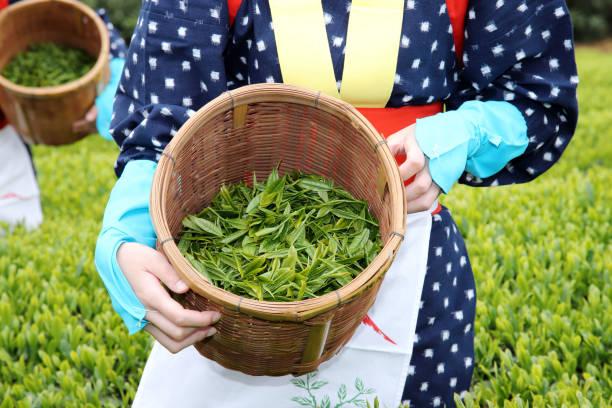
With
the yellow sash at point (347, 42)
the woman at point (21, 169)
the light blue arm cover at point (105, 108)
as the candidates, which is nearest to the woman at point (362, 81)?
the yellow sash at point (347, 42)

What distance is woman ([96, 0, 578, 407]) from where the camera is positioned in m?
1.36

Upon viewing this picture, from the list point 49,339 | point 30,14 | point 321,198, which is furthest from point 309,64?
point 30,14

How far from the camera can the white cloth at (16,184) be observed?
3701 millimetres

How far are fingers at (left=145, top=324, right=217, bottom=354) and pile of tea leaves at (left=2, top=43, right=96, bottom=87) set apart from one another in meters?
2.98

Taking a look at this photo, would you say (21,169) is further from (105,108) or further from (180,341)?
(180,341)

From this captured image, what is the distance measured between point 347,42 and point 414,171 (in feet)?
1.10

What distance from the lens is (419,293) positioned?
161 centimetres

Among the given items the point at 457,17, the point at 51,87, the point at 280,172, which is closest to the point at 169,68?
the point at 280,172

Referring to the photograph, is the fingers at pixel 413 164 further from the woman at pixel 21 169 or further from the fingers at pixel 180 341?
the woman at pixel 21 169

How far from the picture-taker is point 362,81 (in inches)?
55.9

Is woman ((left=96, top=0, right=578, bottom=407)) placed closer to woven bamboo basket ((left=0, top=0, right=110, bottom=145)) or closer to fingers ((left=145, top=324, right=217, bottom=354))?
fingers ((left=145, top=324, right=217, bottom=354))

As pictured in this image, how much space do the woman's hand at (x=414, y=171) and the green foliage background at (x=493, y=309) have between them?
28.8 inches

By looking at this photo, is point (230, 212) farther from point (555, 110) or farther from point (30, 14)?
point (30, 14)

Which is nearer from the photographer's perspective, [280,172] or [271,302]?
[271,302]
